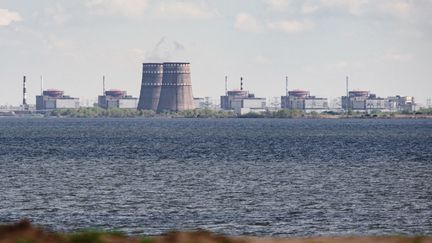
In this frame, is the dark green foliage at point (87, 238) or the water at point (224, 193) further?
the water at point (224, 193)

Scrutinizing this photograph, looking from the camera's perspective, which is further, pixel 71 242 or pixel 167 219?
pixel 167 219

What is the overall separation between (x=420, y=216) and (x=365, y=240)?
61.0ft

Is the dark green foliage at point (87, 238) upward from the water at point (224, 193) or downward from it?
upward

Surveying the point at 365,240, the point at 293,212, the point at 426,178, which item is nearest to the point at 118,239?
the point at 365,240

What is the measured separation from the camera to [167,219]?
39688mm

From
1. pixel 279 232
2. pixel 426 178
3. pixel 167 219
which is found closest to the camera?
pixel 279 232

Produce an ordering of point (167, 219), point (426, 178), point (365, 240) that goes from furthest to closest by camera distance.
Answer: point (426, 178), point (167, 219), point (365, 240)

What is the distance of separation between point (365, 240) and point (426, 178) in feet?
→ 128

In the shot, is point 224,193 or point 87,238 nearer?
point 87,238

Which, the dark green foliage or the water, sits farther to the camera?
the water

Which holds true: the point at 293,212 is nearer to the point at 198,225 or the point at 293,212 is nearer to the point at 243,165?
the point at 198,225

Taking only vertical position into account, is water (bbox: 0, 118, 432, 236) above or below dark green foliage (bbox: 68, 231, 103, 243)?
below

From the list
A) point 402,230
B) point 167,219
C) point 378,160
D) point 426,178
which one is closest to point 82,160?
point 378,160

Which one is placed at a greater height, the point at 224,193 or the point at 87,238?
the point at 87,238
